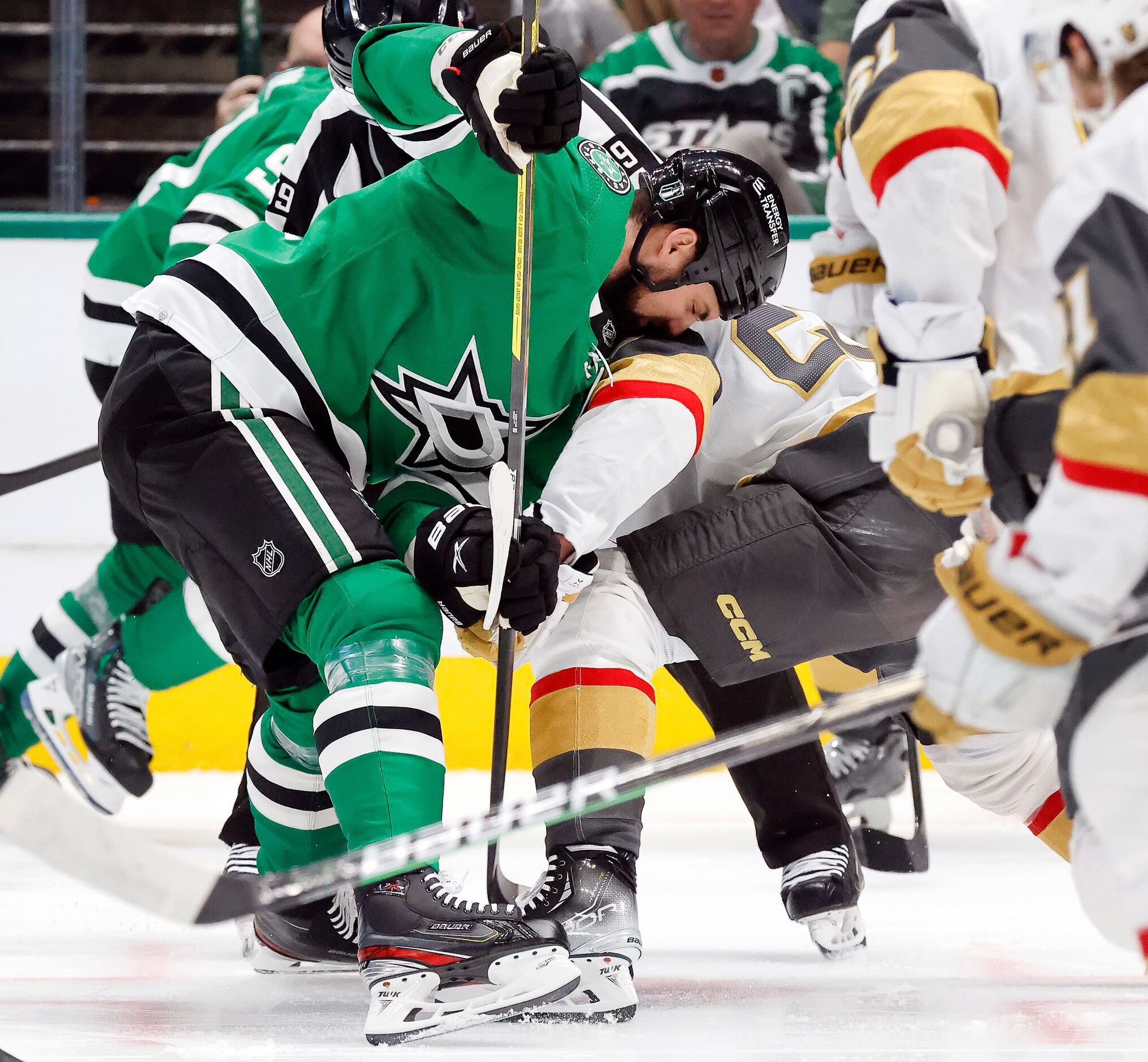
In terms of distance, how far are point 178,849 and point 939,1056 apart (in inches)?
66.0

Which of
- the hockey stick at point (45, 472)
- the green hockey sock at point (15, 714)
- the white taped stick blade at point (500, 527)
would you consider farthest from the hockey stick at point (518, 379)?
the hockey stick at point (45, 472)

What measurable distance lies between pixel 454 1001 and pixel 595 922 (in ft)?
0.73

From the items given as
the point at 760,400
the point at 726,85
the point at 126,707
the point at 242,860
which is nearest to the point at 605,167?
the point at 760,400

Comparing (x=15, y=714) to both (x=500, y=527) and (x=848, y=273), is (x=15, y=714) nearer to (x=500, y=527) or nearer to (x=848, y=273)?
(x=500, y=527)

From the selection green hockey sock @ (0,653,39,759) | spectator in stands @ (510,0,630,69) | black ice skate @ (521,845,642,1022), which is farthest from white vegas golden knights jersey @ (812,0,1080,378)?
spectator in stands @ (510,0,630,69)

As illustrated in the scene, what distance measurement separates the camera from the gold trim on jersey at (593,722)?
1871 mm

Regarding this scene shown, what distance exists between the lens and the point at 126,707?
2.80 meters

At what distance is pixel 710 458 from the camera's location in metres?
2.20

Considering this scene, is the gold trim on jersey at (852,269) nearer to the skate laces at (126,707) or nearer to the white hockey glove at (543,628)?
the white hockey glove at (543,628)

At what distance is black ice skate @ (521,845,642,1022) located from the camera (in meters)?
1.72

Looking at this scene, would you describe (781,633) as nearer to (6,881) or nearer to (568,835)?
(568,835)

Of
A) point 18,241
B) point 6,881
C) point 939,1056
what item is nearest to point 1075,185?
point 939,1056

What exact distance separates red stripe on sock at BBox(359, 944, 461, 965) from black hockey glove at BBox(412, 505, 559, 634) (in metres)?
0.37

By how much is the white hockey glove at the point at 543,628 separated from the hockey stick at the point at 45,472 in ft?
5.19
